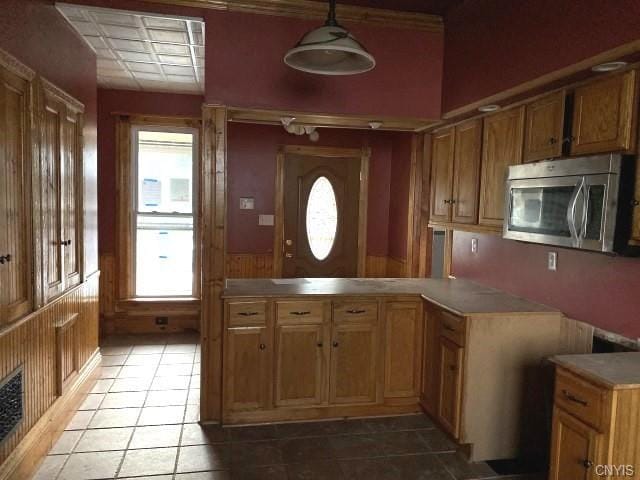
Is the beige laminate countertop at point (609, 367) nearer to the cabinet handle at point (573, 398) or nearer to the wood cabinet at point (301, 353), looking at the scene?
the cabinet handle at point (573, 398)

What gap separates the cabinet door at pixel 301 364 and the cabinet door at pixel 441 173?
1240 millimetres

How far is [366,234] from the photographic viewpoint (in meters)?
5.25

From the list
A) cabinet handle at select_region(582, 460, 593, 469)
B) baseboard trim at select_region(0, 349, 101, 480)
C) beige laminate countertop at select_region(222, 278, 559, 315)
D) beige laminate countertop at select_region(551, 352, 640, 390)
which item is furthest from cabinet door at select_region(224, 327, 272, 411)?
cabinet handle at select_region(582, 460, 593, 469)

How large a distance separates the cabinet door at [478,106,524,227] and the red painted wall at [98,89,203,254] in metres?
3.20

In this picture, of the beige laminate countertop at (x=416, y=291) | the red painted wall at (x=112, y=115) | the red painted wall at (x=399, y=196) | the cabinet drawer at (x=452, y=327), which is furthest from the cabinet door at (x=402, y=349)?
the red painted wall at (x=112, y=115)

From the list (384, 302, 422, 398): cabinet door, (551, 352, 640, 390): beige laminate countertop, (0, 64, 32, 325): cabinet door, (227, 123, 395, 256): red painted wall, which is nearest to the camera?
(551, 352, 640, 390): beige laminate countertop

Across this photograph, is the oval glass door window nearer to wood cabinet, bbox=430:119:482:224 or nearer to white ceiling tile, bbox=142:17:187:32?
wood cabinet, bbox=430:119:482:224

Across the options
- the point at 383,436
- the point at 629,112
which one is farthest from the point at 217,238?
the point at 629,112

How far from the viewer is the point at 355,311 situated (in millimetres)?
3096

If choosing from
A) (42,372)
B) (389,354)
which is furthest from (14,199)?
(389,354)

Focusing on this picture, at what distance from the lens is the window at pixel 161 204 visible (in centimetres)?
503

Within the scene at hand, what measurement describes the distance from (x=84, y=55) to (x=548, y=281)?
3538 millimetres

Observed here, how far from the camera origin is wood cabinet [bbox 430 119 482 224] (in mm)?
3071

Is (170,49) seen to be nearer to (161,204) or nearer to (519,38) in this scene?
(161,204)
